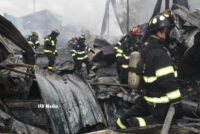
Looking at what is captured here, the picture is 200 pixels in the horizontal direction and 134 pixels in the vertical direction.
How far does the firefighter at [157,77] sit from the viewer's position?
7.13ft

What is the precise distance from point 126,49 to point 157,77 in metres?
4.16

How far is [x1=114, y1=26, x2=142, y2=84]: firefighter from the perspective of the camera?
6105mm

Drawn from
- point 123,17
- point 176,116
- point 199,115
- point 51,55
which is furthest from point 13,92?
point 123,17

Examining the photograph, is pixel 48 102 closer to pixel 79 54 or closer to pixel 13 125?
pixel 13 125

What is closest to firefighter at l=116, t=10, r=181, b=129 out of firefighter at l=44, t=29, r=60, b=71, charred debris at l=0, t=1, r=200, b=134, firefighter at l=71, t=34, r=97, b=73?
charred debris at l=0, t=1, r=200, b=134

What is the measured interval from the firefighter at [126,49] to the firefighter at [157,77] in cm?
357

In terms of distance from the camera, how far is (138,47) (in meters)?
6.06

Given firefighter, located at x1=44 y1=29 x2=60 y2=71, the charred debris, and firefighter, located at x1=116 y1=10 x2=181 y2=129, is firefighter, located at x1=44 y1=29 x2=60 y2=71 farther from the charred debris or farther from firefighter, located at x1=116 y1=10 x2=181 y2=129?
firefighter, located at x1=116 y1=10 x2=181 y2=129

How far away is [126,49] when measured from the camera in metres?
6.34

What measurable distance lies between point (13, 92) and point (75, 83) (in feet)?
4.40

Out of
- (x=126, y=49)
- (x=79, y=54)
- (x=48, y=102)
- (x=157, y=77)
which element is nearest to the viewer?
(x=157, y=77)

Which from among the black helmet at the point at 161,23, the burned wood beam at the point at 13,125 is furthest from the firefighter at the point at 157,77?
the burned wood beam at the point at 13,125

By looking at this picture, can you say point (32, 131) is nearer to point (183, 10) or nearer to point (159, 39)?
point (159, 39)

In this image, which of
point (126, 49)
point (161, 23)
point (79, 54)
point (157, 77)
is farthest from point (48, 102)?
point (79, 54)
